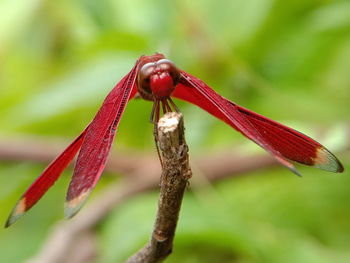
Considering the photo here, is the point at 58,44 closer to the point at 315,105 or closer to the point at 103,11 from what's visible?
the point at 103,11

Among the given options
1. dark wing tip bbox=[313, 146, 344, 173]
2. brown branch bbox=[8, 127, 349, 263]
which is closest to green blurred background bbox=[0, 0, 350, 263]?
brown branch bbox=[8, 127, 349, 263]

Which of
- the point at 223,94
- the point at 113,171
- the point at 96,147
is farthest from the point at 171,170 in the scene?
the point at 223,94

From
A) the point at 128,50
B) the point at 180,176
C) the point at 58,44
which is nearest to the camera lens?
the point at 180,176

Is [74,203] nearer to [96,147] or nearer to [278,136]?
[96,147]

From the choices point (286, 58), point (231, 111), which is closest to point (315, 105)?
point (286, 58)

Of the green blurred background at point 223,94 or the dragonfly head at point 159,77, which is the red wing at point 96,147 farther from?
the green blurred background at point 223,94

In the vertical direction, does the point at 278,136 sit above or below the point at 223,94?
above
